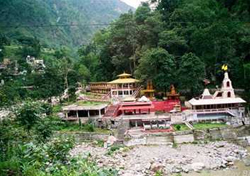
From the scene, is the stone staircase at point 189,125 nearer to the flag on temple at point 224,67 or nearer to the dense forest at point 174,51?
the dense forest at point 174,51

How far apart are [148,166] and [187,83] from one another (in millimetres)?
11548

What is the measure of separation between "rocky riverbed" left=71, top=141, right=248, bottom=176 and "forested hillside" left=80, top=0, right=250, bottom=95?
26.7 ft

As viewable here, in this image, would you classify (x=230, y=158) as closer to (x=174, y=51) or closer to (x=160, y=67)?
(x=160, y=67)

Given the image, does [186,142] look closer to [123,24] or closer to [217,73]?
[217,73]

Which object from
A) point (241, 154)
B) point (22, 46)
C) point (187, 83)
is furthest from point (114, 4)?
point (241, 154)

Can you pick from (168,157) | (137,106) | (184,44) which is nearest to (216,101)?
(137,106)

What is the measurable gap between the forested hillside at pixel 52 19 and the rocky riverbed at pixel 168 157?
28.5m

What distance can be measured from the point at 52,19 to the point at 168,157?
68.0 metres

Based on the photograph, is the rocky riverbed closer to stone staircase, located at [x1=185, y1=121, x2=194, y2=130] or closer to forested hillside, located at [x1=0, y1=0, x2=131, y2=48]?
stone staircase, located at [x1=185, y1=121, x2=194, y2=130]

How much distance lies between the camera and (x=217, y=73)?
97.6 ft

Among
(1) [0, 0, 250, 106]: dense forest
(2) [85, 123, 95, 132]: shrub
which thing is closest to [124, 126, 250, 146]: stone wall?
(2) [85, 123, 95, 132]: shrub

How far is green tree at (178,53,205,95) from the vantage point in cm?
2616

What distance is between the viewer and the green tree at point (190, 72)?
85.8 ft

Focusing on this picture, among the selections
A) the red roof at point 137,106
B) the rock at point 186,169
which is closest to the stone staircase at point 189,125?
the red roof at point 137,106
